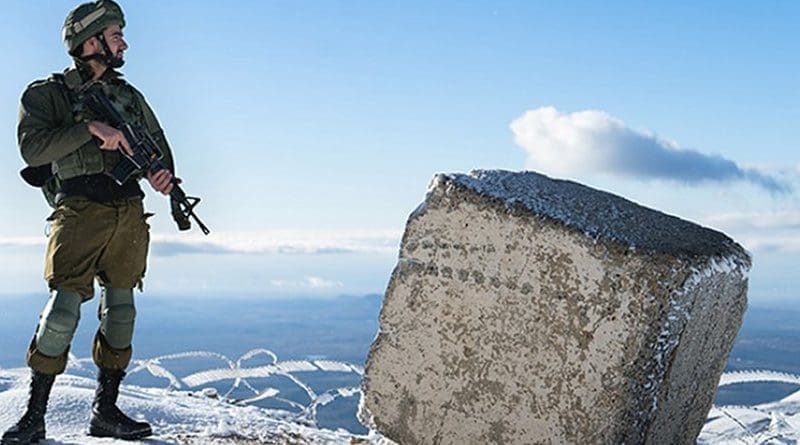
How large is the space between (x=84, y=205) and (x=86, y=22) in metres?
0.84

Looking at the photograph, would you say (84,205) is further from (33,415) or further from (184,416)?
(184,416)

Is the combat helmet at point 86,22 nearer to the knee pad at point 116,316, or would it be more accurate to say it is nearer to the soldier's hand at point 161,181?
the soldier's hand at point 161,181

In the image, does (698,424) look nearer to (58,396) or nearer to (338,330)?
(58,396)

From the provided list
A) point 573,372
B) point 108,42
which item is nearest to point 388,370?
point 573,372

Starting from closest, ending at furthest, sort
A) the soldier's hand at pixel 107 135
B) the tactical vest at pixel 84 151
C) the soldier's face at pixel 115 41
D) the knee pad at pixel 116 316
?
the soldier's hand at pixel 107 135 → the tactical vest at pixel 84 151 → the soldier's face at pixel 115 41 → the knee pad at pixel 116 316

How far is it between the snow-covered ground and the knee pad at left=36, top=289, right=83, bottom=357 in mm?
492

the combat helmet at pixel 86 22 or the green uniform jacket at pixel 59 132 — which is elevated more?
the combat helmet at pixel 86 22

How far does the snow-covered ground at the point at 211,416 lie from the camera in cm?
460

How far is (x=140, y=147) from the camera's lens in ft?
13.4

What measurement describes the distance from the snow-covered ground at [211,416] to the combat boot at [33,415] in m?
0.13

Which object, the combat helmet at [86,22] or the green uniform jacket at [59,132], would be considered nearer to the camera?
the green uniform jacket at [59,132]

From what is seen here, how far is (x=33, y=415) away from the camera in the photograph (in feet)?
13.3

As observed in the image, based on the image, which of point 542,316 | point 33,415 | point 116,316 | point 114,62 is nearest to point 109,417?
point 33,415

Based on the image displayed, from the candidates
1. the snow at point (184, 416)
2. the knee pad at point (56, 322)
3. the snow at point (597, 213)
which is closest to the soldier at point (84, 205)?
the knee pad at point (56, 322)
